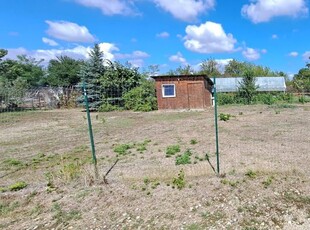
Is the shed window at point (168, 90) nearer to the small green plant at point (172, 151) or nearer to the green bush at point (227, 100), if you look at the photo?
the green bush at point (227, 100)

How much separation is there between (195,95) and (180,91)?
119 centimetres

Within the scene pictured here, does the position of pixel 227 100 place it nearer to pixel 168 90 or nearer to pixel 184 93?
pixel 184 93

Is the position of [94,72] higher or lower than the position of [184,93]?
higher

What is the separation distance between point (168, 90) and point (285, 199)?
1490 centimetres

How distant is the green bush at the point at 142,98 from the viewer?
728 inches

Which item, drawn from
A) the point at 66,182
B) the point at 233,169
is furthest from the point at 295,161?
the point at 66,182

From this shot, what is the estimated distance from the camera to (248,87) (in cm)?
2236

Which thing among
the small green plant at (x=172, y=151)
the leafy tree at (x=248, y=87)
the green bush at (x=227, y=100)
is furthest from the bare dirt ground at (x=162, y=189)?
the green bush at (x=227, y=100)

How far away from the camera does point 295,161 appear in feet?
15.1

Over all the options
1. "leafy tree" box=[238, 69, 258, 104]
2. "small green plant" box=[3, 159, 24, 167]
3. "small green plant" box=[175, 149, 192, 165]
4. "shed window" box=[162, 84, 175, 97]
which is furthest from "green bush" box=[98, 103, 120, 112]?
"small green plant" box=[175, 149, 192, 165]

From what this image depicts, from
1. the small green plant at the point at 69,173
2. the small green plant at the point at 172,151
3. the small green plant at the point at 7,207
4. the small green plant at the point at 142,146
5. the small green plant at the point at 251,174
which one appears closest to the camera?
the small green plant at the point at 7,207

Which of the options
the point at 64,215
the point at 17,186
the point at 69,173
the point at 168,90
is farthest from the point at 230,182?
the point at 168,90

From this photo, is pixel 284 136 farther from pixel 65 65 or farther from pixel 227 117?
pixel 65 65

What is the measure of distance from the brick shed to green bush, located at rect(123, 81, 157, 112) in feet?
2.86
